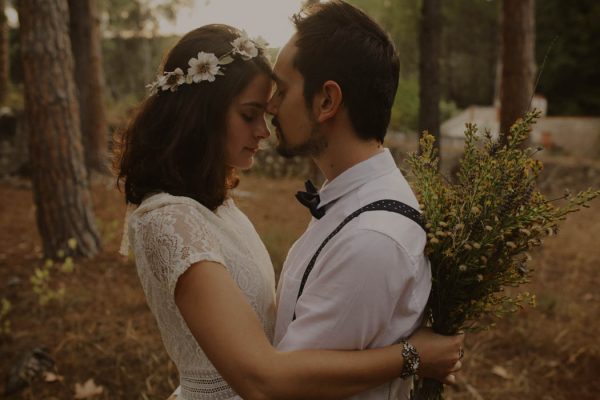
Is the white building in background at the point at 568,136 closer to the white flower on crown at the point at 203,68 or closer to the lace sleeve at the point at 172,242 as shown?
the white flower on crown at the point at 203,68

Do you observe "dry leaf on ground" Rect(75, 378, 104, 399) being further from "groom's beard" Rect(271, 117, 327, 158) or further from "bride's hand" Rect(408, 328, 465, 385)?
"bride's hand" Rect(408, 328, 465, 385)

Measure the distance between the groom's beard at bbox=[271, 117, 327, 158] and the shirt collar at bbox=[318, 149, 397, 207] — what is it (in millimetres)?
150

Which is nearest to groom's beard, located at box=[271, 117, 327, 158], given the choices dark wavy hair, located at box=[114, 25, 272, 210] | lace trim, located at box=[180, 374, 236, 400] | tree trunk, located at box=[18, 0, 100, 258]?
dark wavy hair, located at box=[114, 25, 272, 210]

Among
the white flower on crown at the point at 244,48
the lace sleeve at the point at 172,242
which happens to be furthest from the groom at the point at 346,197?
the lace sleeve at the point at 172,242

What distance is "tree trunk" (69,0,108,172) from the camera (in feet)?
35.3

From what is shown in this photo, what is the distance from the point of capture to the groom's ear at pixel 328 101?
6.66ft

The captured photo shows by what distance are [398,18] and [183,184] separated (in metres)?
28.6

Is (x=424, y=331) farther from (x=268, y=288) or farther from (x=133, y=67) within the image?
(x=133, y=67)

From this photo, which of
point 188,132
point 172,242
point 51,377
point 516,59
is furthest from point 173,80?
point 516,59

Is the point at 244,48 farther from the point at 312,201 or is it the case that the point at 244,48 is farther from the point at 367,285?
the point at 367,285

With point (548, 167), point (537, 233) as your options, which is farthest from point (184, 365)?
point (548, 167)

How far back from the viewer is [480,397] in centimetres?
400

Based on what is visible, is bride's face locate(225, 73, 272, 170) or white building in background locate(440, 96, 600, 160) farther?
white building in background locate(440, 96, 600, 160)

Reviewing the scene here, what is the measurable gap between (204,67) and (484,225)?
125 centimetres
